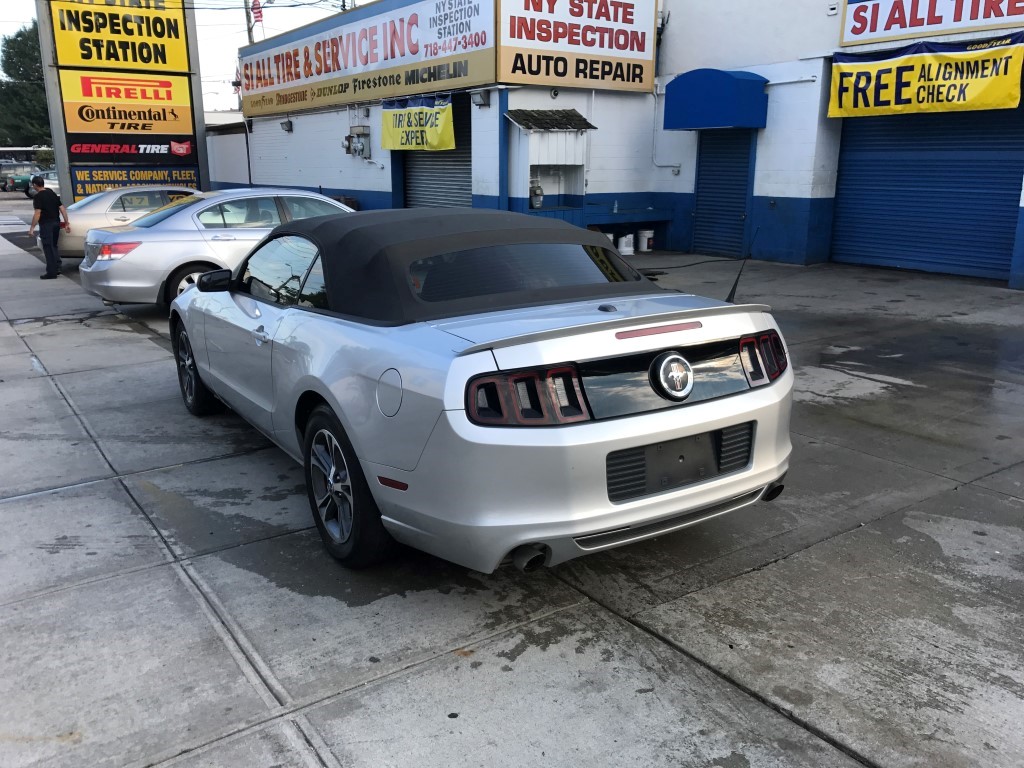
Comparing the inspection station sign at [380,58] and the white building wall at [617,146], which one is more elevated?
the inspection station sign at [380,58]

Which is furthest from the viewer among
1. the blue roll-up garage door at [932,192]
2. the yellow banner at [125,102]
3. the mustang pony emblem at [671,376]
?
the yellow banner at [125,102]

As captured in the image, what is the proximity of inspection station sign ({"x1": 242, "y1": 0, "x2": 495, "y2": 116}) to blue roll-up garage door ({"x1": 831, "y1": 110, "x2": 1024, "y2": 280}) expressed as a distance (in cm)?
658

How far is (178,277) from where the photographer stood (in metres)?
9.84

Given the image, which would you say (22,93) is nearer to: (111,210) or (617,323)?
(111,210)

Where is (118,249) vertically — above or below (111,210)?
below

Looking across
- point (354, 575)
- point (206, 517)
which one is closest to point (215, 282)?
point (206, 517)

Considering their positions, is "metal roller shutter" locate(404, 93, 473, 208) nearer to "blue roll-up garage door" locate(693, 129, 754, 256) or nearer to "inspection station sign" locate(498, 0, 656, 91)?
"inspection station sign" locate(498, 0, 656, 91)

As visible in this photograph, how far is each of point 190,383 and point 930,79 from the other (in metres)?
11.4

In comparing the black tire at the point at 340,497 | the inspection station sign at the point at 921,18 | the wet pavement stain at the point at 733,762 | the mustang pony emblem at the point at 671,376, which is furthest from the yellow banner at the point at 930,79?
the wet pavement stain at the point at 733,762

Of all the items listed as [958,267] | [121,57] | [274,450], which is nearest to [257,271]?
[274,450]

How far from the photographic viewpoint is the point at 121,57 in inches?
724

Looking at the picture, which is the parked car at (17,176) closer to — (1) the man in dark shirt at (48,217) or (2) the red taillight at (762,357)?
(1) the man in dark shirt at (48,217)

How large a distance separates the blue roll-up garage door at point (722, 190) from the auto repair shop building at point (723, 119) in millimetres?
34

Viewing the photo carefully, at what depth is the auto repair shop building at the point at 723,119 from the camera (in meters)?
12.7
